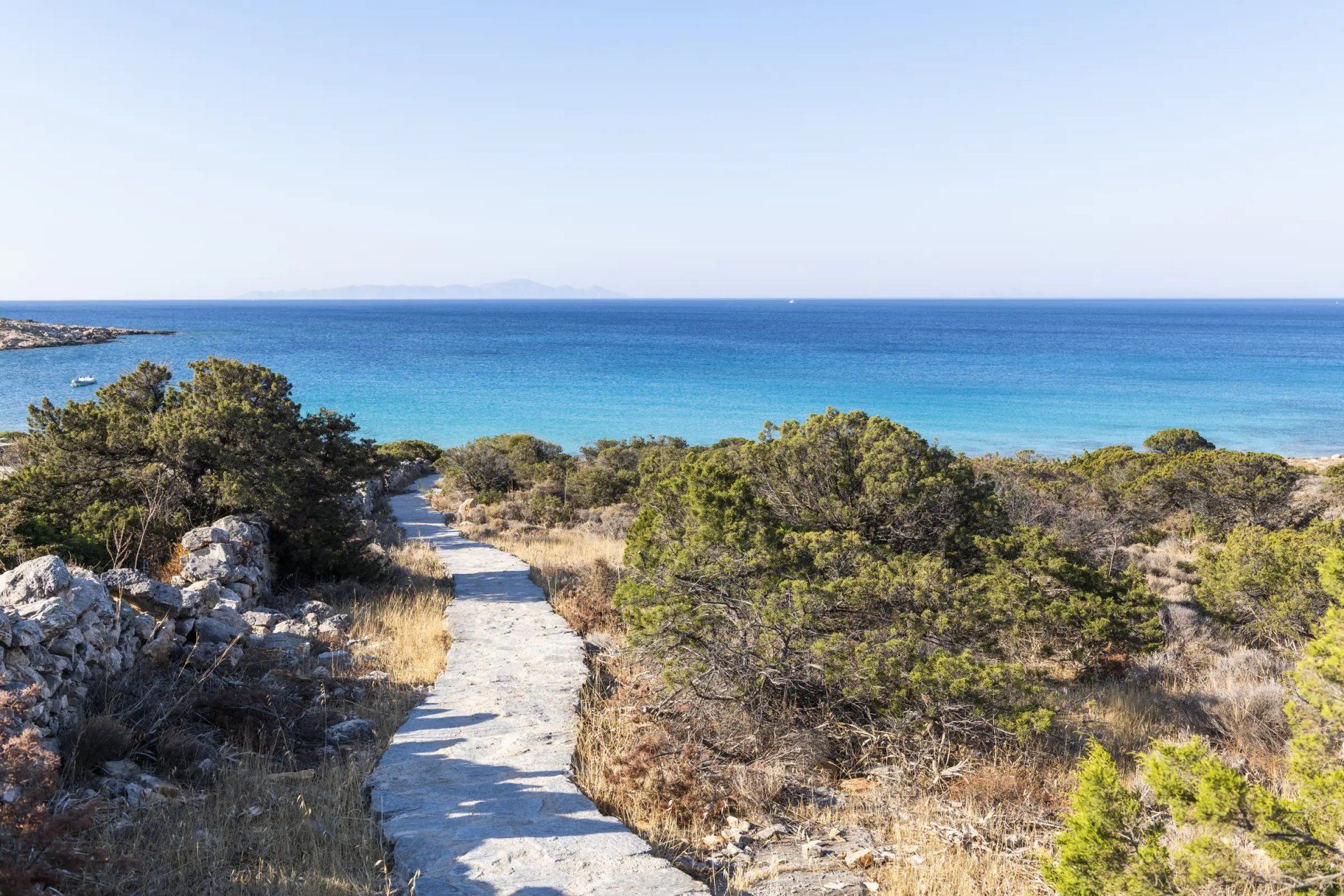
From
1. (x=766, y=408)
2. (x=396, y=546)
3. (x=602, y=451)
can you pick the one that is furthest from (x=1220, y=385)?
(x=396, y=546)

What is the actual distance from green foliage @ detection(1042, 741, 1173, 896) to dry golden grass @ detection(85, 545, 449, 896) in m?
3.39

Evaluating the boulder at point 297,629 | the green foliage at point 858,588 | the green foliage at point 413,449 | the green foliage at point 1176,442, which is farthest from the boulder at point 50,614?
the green foliage at point 1176,442

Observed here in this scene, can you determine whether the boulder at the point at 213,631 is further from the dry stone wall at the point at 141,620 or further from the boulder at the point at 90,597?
the boulder at the point at 90,597

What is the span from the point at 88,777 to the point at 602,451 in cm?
2365

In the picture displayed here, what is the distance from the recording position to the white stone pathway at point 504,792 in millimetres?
4148

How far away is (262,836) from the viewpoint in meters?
4.38

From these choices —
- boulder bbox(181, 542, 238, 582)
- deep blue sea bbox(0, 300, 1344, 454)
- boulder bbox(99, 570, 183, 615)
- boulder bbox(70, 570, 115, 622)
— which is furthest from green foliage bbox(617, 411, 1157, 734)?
deep blue sea bbox(0, 300, 1344, 454)

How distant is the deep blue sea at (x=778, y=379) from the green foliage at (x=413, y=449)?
13.9ft

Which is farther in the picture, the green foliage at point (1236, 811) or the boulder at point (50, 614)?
the boulder at point (50, 614)

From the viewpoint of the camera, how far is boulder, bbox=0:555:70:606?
550cm

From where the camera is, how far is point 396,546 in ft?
51.6

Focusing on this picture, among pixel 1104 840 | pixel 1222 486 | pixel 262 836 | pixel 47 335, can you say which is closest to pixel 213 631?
pixel 262 836

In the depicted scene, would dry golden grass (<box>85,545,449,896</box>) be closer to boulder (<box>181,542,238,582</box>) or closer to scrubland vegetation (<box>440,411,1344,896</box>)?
scrubland vegetation (<box>440,411,1344,896</box>)

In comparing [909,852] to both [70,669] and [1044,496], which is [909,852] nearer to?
[70,669]
